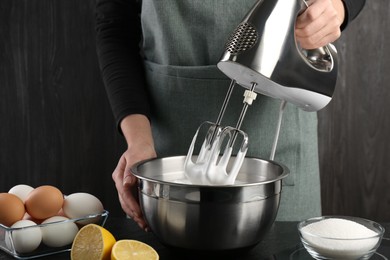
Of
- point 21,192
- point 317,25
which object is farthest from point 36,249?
point 317,25

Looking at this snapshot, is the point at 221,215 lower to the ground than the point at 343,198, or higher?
higher

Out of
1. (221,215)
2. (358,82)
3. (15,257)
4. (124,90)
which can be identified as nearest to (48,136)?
(124,90)

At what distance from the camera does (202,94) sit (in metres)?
1.31

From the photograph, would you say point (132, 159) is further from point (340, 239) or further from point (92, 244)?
point (340, 239)

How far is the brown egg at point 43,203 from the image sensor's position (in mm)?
1026

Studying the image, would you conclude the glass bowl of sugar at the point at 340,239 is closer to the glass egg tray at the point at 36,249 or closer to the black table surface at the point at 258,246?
the black table surface at the point at 258,246

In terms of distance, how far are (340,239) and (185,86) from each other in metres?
0.53

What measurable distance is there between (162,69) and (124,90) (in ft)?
0.30

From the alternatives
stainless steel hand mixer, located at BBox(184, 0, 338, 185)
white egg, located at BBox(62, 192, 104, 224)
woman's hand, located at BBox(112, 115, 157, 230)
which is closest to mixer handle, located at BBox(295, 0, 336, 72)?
stainless steel hand mixer, located at BBox(184, 0, 338, 185)

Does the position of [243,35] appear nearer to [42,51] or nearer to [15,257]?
[15,257]

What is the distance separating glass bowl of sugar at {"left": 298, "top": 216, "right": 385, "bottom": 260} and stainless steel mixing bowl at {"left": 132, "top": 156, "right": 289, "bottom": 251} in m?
0.07

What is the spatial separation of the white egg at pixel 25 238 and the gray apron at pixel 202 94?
442 mm

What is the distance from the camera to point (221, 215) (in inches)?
35.9

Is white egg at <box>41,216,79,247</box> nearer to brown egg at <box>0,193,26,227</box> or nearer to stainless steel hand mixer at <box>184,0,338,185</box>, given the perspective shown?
brown egg at <box>0,193,26,227</box>
